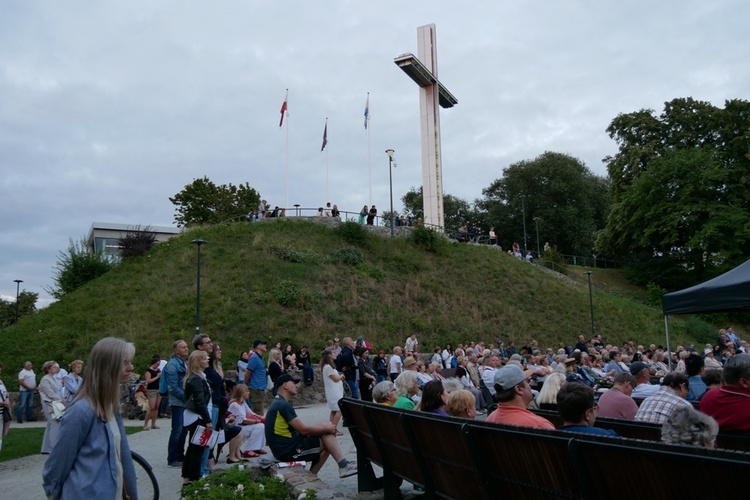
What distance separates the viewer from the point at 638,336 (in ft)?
101

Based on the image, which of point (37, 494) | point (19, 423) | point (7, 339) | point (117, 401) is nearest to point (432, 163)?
point (7, 339)

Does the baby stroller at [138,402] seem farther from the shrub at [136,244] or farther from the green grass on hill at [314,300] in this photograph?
the shrub at [136,244]

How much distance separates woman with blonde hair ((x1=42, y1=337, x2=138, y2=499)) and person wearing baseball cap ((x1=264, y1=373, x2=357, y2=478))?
3.85 metres

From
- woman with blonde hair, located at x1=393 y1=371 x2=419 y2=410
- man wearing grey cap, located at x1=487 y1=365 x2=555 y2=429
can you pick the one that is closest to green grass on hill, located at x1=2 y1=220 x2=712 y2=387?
woman with blonde hair, located at x1=393 y1=371 x2=419 y2=410

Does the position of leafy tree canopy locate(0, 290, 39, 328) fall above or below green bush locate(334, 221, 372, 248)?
below

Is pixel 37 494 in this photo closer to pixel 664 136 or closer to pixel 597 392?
pixel 597 392

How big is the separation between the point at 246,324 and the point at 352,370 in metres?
11.5

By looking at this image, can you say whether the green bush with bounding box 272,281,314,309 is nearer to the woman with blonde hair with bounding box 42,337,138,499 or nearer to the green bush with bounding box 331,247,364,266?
the green bush with bounding box 331,247,364,266

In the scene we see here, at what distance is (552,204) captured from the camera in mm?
60406

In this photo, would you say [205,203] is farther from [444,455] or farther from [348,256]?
[444,455]

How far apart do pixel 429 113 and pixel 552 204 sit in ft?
84.1

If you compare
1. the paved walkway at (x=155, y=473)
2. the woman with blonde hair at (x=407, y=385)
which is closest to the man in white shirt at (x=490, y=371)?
the paved walkway at (x=155, y=473)

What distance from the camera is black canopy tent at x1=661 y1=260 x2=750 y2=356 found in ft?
29.3

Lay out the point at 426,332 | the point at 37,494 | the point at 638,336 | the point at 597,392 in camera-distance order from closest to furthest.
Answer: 1. the point at 37,494
2. the point at 597,392
3. the point at 426,332
4. the point at 638,336
